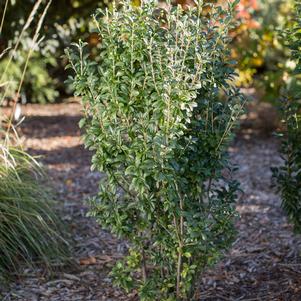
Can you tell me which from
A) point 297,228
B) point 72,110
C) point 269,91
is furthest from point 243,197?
point 72,110

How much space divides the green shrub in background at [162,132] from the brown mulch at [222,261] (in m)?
0.37

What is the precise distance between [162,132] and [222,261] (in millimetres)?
1561

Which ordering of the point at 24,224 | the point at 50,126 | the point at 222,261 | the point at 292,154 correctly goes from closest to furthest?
the point at 292,154, the point at 24,224, the point at 222,261, the point at 50,126

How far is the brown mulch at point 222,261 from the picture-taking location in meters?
3.42

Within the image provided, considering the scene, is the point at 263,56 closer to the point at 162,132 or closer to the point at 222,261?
the point at 222,261

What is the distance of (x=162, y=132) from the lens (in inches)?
100

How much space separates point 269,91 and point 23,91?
12.0 feet

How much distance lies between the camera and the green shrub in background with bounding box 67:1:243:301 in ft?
8.41

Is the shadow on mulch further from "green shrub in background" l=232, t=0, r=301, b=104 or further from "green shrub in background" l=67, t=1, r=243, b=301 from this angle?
"green shrub in background" l=67, t=1, r=243, b=301

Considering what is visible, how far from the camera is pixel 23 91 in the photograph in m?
8.73

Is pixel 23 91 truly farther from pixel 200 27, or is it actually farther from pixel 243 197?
pixel 200 27

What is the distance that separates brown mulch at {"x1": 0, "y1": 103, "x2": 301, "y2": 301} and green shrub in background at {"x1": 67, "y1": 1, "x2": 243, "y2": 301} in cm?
37

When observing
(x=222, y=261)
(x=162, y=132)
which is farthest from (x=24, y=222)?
(x=162, y=132)

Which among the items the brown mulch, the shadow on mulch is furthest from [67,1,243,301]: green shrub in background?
the shadow on mulch
